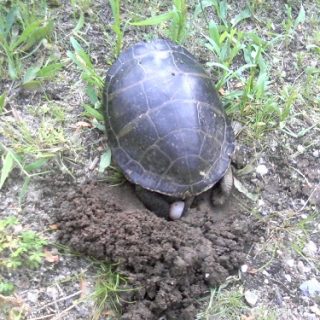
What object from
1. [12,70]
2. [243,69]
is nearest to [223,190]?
[243,69]

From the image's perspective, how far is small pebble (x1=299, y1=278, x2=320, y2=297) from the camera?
8.28 feet

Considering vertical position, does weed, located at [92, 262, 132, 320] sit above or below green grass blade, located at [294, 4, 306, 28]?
below

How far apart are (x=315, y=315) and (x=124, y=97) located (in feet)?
4.13

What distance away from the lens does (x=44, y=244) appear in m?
2.41

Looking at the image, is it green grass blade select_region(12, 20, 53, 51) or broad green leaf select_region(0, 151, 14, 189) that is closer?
broad green leaf select_region(0, 151, 14, 189)

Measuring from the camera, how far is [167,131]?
8.30ft

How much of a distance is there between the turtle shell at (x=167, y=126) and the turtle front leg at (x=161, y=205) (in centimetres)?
7

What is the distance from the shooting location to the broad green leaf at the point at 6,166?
2451 mm

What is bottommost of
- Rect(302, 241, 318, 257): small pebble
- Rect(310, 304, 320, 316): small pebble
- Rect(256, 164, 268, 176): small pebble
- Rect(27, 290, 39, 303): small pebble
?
Rect(310, 304, 320, 316): small pebble

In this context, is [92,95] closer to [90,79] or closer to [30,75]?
[90,79]

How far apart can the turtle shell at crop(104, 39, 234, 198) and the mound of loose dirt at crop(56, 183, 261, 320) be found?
0.56 ft

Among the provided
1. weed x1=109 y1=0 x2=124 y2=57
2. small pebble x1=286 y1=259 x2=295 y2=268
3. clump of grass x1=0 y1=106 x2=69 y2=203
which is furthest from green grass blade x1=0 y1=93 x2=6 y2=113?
small pebble x1=286 y1=259 x2=295 y2=268

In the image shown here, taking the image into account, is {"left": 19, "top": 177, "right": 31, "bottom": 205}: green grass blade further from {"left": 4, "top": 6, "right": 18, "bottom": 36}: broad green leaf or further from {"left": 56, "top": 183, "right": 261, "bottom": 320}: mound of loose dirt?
{"left": 4, "top": 6, "right": 18, "bottom": 36}: broad green leaf

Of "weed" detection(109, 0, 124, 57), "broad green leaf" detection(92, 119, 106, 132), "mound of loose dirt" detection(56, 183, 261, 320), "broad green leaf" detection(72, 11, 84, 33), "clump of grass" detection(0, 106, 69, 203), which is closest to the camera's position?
"mound of loose dirt" detection(56, 183, 261, 320)
